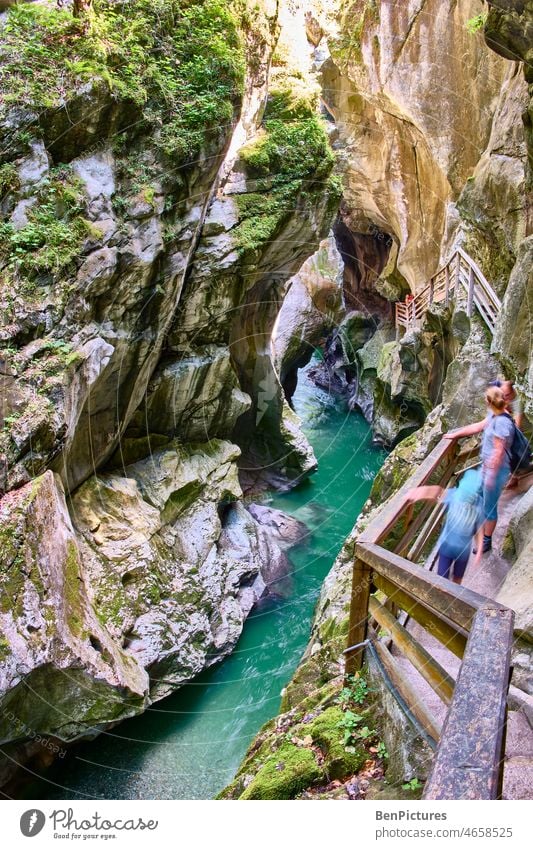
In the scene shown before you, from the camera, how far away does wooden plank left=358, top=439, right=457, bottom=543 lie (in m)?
3.03

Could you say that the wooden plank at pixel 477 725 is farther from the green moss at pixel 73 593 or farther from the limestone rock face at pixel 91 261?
the green moss at pixel 73 593

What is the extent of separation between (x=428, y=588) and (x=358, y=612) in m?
1.02

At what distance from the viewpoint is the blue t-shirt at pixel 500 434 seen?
3633 millimetres

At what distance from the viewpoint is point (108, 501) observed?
382 inches

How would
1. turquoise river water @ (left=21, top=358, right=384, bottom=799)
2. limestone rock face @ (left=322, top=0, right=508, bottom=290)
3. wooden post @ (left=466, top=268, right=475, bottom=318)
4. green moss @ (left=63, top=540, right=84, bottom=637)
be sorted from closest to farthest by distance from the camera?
green moss @ (left=63, top=540, right=84, bottom=637) → turquoise river water @ (left=21, top=358, right=384, bottom=799) → wooden post @ (left=466, top=268, right=475, bottom=318) → limestone rock face @ (left=322, top=0, right=508, bottom=290)

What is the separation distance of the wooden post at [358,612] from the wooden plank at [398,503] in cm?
20

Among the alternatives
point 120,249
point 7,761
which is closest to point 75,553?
point 7,761

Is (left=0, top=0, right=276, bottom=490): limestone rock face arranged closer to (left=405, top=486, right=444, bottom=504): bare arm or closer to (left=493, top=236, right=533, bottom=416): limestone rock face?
(left=405, top=486, right=444, bottom=504): bare arm

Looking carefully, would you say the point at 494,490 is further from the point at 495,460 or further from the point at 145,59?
the point at 145,59

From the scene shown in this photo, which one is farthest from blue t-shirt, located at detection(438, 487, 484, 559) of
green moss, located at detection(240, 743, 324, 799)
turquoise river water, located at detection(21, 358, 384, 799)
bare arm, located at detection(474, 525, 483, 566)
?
turquoise river water, located at detection(21, 358, 384, 799)

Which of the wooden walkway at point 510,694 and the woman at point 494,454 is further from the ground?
the woman at point 494,454

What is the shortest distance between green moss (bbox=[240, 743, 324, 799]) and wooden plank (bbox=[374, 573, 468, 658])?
3.49 ft

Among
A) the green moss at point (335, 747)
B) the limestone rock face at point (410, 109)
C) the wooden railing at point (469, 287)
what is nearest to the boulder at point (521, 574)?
the green moss at point (335, 747)

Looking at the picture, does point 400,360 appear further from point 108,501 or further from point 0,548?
point 0,548
